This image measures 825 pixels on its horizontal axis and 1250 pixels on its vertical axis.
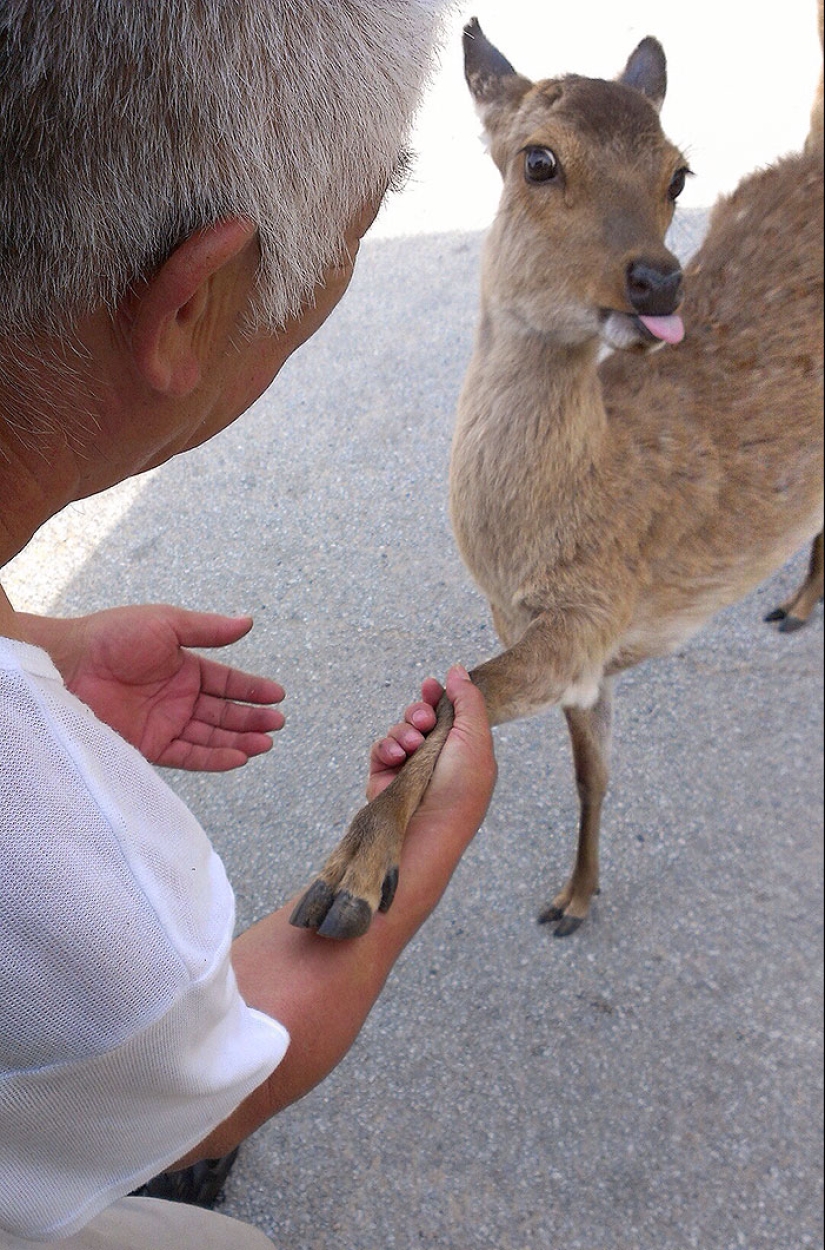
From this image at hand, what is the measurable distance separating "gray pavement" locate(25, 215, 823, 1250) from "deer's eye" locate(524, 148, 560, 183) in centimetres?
15

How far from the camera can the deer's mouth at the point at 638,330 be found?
134 centimetres

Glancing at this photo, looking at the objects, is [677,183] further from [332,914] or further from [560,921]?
[560,921]

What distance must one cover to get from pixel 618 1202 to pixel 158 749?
2.78ft

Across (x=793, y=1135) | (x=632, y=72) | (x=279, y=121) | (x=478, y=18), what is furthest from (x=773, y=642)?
(x=279, y=121)

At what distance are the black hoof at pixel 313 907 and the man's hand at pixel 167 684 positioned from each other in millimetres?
241

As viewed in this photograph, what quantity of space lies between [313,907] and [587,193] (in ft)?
3.28

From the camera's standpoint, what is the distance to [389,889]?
1072 mm

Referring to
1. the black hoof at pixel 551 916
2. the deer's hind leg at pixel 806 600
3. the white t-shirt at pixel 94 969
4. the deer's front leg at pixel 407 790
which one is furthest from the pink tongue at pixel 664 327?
the deer's hind leg at pixel 806 600

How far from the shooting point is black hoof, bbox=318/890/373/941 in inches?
38.7

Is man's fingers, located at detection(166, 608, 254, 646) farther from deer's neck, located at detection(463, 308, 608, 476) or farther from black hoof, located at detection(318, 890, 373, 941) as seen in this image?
deer's neck, located at detection(463, 308, 608, 476)

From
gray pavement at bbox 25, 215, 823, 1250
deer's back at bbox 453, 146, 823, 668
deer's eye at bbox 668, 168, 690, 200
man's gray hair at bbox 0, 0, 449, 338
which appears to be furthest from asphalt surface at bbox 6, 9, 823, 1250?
man's gray hair at bbox 0, 0, 449, 338

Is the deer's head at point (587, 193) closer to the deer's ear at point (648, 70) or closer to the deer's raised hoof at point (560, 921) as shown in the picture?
the deer's ear at point (648, 70)

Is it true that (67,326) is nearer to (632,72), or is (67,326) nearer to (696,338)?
(632,72)

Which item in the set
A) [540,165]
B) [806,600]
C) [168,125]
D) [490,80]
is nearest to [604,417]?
[540,165]
